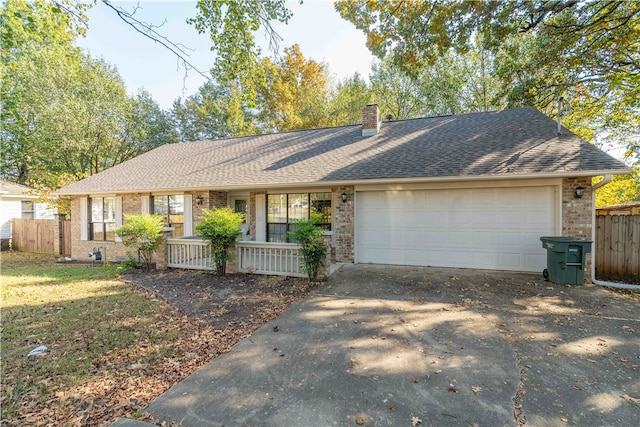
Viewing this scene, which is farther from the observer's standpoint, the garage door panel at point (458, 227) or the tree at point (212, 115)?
the tree at point (212, 115)

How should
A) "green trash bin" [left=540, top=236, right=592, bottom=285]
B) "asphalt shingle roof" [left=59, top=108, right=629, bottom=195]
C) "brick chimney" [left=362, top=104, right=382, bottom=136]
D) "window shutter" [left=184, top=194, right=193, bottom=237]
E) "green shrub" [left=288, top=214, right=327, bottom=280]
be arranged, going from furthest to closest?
1. "brick chimney" [left=362, top=104, right=382, bottom=136]
2. "window shutter" [left=184, top=194, right=193, bottom=237]
3. "asphalt shingle roof" [left=59, top=108, right=629, bottom=195]
4. "green shrub" [left=288, top=214, right=327, bottom=280]
5. "green trash bin" [left=540, top=236, right=592, bottom=285]

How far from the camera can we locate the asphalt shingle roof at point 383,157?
23.1 ft

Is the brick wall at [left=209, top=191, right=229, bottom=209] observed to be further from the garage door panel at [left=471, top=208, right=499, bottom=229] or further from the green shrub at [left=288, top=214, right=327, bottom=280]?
the garage door panel at [left=471, top=208, right=499, bottom=229]

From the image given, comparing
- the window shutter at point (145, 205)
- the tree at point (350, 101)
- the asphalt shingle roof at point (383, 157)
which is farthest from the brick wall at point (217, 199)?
the tree at point (350, 101)

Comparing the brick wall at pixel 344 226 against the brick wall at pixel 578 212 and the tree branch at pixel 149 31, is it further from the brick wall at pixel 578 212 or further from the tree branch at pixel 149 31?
the tree branch at pixel 149 31

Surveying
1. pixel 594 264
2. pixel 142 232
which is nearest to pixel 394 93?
pixel 594 264

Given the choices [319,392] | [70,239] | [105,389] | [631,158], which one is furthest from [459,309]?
[631,158]

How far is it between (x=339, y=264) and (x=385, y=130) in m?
5.87

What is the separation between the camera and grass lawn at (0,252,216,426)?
268 centimetres

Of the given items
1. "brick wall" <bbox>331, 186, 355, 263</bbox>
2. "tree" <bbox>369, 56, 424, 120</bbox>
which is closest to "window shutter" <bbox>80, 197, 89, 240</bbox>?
"brick wall" <bbox>331, 186, 355, 263</bbox>

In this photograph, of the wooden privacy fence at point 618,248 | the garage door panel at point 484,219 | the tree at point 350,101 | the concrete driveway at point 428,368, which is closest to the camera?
the concrete driveway at point 428,368

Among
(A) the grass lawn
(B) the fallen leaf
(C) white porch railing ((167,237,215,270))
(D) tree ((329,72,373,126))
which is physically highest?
(D) tree ((329,72,373,126))

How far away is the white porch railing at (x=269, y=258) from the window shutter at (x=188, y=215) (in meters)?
3.45

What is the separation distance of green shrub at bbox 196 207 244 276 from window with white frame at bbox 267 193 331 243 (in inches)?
103
